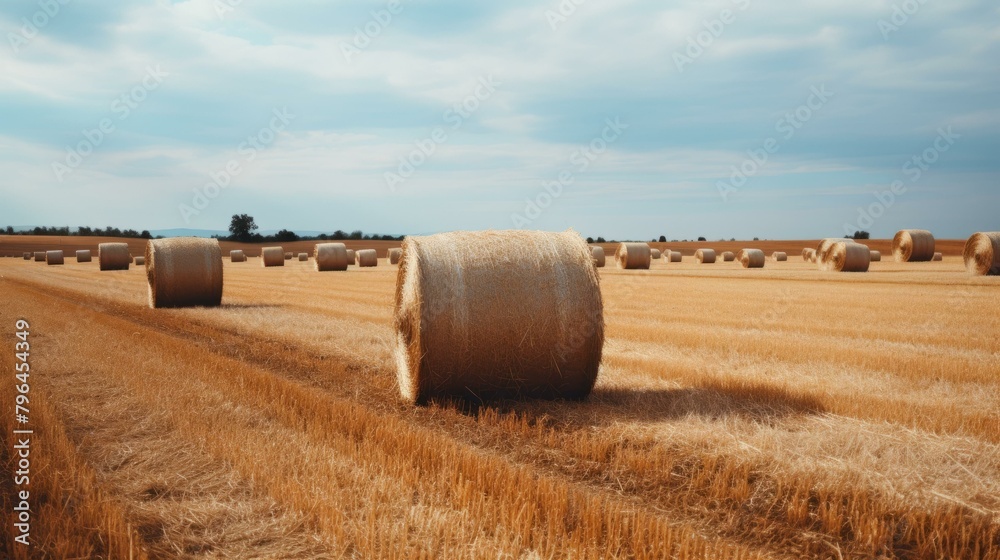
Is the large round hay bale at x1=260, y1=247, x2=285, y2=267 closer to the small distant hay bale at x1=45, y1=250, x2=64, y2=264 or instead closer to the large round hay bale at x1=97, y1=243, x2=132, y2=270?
the large round hay bale at x1=97, y1=243, x2=132, y2=270

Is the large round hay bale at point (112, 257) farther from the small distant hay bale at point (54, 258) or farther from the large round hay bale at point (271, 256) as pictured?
the small distant hay bale at point (54, 258)

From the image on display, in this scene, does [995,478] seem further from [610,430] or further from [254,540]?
[254,540]

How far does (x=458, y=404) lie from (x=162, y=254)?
1192 centimetres

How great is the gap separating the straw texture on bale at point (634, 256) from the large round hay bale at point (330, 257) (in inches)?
575

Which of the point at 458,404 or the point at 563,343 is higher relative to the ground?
the point at 563,343

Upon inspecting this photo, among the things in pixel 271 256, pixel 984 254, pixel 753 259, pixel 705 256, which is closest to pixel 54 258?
pixel 271 256

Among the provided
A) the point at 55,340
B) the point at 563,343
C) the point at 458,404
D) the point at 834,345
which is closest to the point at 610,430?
the point at 563,343

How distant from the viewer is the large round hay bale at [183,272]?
615 inches

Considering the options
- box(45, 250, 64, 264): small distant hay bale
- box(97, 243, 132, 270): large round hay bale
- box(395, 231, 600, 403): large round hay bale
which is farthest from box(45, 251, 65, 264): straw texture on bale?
box(395, 231, 600, 403): large round hay bale

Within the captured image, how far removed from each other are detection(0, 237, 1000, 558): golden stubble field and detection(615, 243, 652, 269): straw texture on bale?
993 inches

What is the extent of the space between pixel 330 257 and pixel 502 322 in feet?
97.8

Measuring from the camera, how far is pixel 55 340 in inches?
410

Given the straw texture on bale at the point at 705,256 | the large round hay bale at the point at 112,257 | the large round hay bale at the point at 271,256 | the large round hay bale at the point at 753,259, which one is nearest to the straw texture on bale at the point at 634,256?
the large round hay bale at the point at 753,259

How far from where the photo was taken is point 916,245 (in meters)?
33.8
